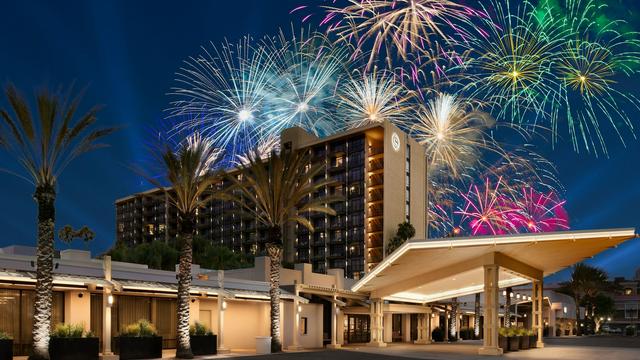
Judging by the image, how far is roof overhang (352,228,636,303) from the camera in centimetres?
2672

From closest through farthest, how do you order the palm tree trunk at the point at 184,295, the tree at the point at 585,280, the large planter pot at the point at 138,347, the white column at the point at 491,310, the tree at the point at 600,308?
the large planter pot at the point at 138,347 → the palm tree trunk at the point at 184,295 → the white column at the point at 491,310 → the tree at the point at 585,280 → the tree at the point at 600,308

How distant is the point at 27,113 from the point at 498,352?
2238 centimetres

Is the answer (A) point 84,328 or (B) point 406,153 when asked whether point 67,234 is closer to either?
(B) point 406,153

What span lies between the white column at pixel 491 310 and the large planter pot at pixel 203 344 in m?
12.3

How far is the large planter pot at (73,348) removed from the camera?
2242 cm

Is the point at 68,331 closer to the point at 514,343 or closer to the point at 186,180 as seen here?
the point at 186,180

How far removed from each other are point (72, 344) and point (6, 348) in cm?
223

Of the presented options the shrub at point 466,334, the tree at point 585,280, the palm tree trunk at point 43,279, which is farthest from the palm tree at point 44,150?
the tree at point 585,280

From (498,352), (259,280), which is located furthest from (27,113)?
(498,352)

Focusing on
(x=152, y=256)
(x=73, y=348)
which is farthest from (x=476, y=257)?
(x=152, y=256)

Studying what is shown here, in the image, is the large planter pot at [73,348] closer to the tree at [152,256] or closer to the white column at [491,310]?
the white column at [491,310]

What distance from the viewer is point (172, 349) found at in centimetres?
3089

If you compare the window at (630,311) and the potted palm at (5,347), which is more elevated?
the potted palm at (5,347)

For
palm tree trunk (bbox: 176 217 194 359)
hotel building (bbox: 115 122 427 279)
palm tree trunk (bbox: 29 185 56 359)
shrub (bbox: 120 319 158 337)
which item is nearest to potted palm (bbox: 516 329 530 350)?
palm tree trunk (bbox: 176 217 194 359)
